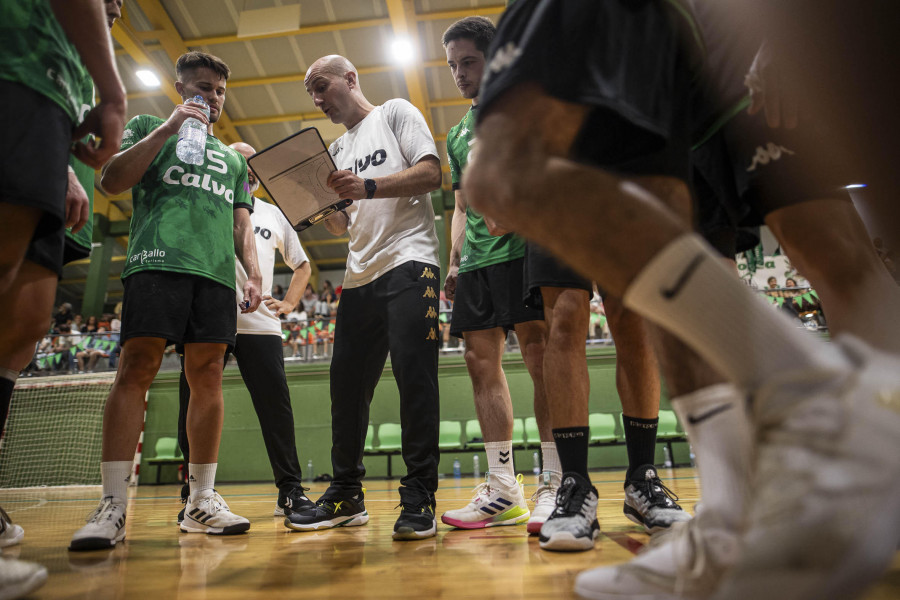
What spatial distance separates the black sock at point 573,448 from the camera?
5.11 feet

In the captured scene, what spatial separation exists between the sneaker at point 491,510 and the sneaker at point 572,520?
1.87 feet

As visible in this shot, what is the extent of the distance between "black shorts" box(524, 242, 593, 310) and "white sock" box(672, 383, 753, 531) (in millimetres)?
913

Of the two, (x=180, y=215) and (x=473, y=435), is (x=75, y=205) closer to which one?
(x=180, y=215)

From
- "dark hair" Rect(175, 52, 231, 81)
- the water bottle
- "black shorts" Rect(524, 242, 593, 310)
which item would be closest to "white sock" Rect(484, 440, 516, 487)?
"black shorts" Rect(524, 242, 593, 310)

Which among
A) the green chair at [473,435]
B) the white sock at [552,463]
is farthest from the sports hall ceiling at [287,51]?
the white sock at [552,463]

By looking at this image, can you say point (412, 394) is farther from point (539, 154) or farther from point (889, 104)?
point (889, 104)

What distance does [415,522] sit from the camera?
1.76 meters

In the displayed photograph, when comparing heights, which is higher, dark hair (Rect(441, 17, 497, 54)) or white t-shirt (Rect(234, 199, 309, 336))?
dark hair (Rect(441, 17, 497, 54))

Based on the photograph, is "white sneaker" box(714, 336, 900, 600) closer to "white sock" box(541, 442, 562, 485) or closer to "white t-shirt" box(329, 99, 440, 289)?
"white sock" box(541, 442, 562, 485)

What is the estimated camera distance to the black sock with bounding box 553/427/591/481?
156cm

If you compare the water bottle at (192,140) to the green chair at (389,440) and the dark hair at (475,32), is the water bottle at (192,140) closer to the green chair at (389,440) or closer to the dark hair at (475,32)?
the dark hair at (475,32)

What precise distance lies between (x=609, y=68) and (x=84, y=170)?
5.38ft

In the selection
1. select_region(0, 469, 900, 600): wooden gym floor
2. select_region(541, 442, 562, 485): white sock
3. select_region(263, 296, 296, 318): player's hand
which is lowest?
select_region(0, 469, 900, 600): wooden gym floor

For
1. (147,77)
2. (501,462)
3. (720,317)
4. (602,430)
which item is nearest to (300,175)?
(501,462)
